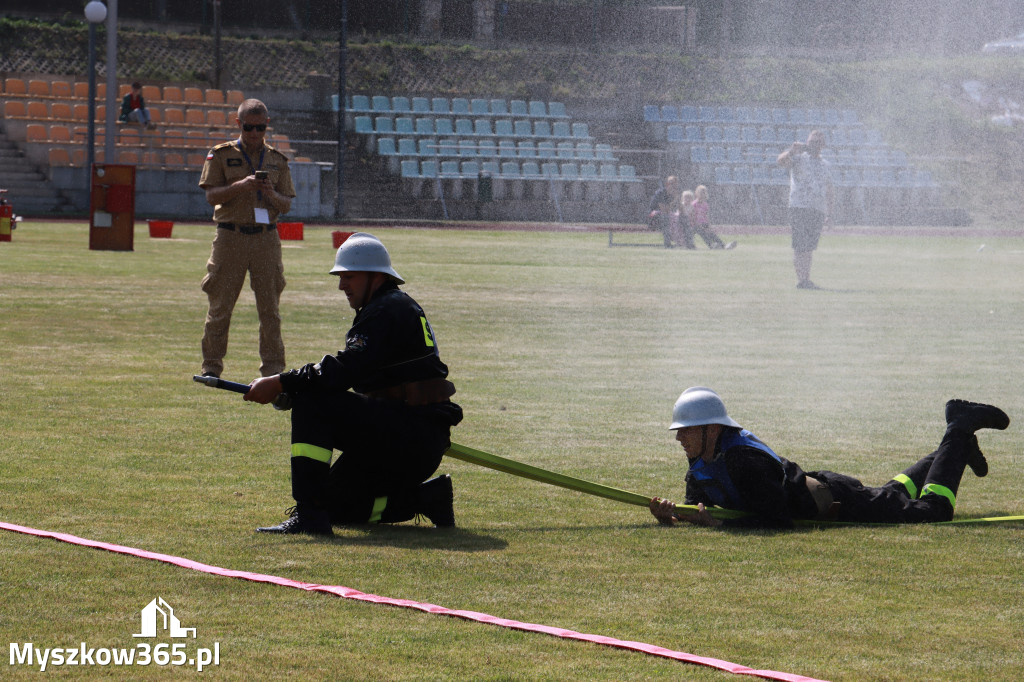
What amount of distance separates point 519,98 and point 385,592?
50.4 m

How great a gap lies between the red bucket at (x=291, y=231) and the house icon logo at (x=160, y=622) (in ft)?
89.7

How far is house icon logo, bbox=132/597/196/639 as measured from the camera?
5234mm

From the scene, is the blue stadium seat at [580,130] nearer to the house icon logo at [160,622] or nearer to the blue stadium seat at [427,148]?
the blue stadium seat at [427,148]

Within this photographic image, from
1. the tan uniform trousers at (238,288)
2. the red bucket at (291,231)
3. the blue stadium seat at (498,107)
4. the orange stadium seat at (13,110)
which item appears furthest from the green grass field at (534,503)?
the blue stadium seat at (498,107)

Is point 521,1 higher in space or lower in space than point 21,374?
higher

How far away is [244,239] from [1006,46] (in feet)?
34.2

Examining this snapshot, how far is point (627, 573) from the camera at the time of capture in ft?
21.0

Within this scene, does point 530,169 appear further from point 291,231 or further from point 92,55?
point 92,55

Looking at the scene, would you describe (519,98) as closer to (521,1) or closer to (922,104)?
(521,1)

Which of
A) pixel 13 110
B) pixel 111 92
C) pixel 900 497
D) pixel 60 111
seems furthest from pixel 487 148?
pixel 900 497

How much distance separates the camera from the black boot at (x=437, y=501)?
7.27 metres

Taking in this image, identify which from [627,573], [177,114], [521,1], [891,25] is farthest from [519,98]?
[627,573]

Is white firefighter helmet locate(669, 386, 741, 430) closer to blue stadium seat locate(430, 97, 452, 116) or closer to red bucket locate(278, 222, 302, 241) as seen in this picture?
red bucket locate(278, 222, 302, 241)

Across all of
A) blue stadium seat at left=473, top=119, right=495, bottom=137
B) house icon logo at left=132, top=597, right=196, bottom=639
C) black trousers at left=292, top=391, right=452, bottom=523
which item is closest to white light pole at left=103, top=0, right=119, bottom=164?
blue stadium seat at left=473, top=119, right=495, bottom=137
